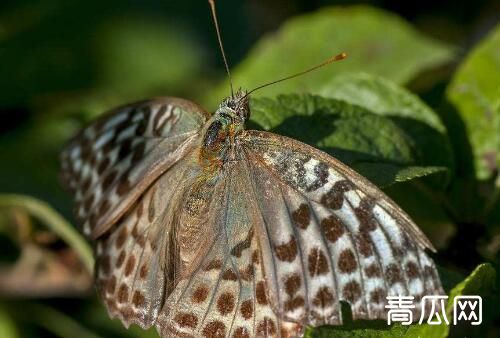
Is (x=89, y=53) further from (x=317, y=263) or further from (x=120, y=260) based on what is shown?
(x=317, y=263)

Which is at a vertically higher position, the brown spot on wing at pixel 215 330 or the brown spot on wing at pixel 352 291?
the brown spot on wing at pixel 352 291

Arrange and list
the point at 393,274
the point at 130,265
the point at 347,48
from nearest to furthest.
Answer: the point at 393,274
the point at 130,265
the point at 347,48

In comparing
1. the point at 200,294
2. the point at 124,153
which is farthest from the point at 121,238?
the point at 200,294

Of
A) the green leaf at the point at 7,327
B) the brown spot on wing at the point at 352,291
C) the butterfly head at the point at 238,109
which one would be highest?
the butterfly head at the point at 238,109

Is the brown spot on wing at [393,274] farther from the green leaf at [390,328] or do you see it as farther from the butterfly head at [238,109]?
the butterfly head at [238,109]

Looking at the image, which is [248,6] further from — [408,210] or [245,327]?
[245,327]

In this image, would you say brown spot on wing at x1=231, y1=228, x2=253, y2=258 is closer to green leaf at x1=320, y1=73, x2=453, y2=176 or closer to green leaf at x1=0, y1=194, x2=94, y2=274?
green leaf at x1=320, y1=73, x2=453, y2=176

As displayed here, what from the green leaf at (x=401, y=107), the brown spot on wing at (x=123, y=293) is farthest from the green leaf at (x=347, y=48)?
the brown spot on wing at (x=123, y=293)

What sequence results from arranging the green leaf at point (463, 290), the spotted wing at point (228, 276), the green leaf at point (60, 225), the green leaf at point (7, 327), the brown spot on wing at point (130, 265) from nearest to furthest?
1. the green leaf at point (463, 290)
2. the spotted wing at point (228, 276)
3. the brown spot on wing at point (130, 265)
4. the green leaf at point (60, 225)
5. the green leaf at point (7, 327)
